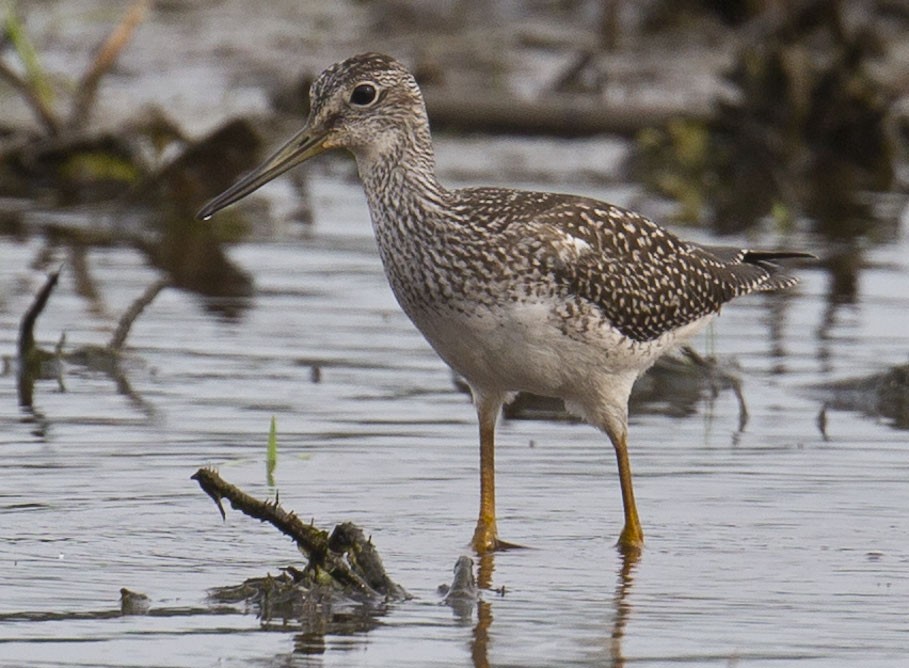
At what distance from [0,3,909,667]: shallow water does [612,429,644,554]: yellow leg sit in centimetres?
7

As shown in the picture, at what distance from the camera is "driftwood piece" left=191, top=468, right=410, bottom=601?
6797mm

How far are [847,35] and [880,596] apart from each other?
10.6m

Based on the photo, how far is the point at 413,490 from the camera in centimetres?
861

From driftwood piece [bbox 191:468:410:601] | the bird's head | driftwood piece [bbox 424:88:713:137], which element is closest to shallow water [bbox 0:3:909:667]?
driftwood piece [bbox 191:468:410:601]

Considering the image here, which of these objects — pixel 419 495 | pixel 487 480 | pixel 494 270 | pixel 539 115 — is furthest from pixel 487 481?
pixel 539 115

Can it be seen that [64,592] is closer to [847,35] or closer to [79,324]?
[79,324]

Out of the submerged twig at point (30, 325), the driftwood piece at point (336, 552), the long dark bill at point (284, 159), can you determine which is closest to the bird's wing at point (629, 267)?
the long dark bill at point (284, 159)

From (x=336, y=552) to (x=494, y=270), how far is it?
4.88 feet

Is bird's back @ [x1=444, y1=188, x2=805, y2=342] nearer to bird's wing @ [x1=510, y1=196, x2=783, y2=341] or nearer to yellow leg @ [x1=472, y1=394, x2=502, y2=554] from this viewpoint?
bird's wing @ [x1=510, y1=196, x2=783, y2=341]

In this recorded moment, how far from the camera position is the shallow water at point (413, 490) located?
6590 mm

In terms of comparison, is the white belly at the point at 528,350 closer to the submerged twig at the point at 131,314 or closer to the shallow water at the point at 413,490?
the shallow water at the point at 413,490

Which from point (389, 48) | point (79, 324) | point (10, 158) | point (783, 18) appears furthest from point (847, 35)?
point (79, 324)

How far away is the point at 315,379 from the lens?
10.6 metres

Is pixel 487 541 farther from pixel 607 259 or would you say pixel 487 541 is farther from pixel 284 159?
pixel 284 159
